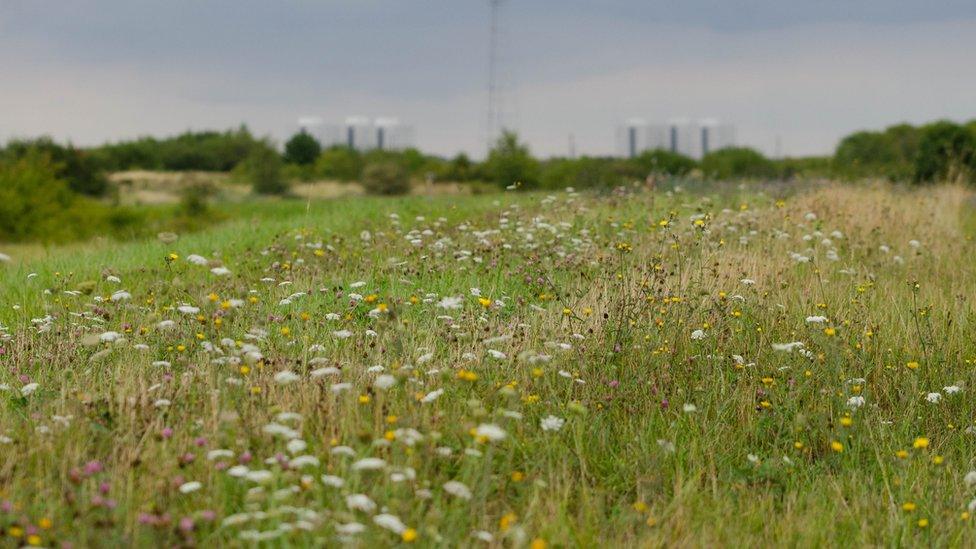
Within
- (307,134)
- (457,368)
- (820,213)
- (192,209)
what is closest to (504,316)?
(457,368)

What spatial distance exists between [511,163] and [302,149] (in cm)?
2420

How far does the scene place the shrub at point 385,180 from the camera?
46.7m

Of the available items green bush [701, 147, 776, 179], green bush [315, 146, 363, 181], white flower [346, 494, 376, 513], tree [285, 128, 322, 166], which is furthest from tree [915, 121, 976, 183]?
tree [285, 128, 322, 166]

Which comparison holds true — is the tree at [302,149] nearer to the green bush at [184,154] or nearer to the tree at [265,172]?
the green bush at [184,154]

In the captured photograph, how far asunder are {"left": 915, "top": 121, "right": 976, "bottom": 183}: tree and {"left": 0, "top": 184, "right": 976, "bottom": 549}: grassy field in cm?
1501

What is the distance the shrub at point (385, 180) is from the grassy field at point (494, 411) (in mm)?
38250

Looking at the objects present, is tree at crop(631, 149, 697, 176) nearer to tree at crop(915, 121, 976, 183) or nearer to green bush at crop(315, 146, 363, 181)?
green bush at crop(315, 146, 363, 181)

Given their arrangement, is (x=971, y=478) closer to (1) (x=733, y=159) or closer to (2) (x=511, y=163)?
(2) (x=511, y=163)

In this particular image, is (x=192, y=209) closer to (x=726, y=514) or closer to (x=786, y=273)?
(x=786, y=273)

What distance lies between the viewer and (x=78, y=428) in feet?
13.8

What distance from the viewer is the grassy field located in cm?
365

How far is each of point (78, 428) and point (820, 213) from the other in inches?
403

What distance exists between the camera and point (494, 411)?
4.91 meters

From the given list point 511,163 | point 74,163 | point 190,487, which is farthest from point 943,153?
point 74,163
